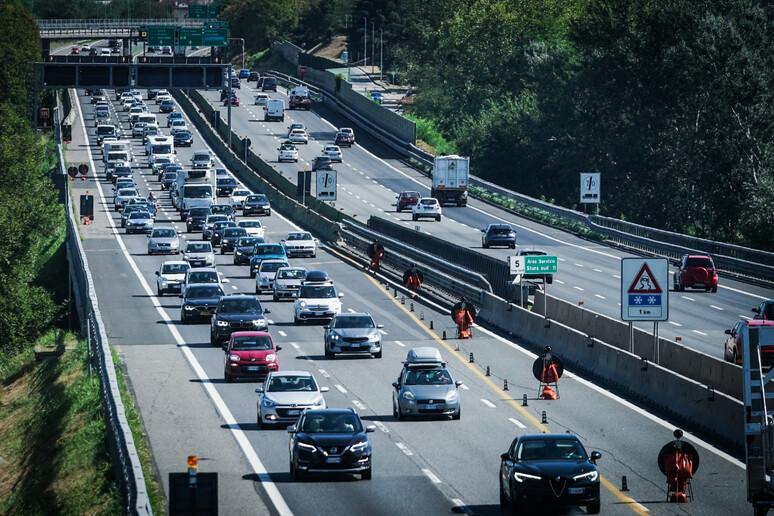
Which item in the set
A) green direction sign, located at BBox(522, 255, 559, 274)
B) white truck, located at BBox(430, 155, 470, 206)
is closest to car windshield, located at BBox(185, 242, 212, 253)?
green direction sign, located at BBox(522, 255, 559, 274)

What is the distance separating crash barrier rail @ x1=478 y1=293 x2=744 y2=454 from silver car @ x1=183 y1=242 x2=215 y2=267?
2151cm

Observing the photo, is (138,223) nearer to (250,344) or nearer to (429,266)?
(429,266)

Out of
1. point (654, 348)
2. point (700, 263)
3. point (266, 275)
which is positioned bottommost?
point (266, 275)

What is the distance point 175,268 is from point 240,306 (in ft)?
55.2

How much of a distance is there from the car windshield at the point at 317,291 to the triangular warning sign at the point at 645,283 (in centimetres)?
1889

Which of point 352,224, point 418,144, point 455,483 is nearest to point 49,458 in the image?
point 455,483

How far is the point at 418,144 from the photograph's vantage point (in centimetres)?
14400

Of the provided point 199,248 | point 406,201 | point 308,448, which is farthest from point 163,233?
point 308,448

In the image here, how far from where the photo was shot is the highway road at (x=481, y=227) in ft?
200

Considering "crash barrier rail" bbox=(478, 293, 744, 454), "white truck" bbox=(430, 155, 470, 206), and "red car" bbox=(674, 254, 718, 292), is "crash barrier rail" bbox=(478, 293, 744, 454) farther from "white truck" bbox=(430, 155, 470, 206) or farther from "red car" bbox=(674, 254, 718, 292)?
"white truck" bbox=(430, 155, 470, 206)

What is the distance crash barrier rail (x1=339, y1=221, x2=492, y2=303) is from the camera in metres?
61.2

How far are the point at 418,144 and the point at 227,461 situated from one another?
366 ft

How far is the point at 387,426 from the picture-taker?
125 ft

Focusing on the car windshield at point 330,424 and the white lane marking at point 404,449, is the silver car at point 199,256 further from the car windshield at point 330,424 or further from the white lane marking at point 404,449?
the car windshield at point 330,424
